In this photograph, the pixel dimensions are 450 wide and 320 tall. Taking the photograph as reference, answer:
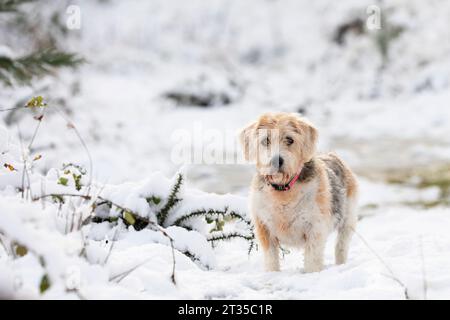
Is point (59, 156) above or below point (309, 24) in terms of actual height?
below

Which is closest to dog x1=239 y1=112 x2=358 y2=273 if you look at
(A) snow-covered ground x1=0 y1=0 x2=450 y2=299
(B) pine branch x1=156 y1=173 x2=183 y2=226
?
(A) snow-covered ground x1=0 y1=0 x2=450 y2=299

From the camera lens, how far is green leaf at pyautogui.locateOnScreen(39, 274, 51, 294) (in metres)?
2.41

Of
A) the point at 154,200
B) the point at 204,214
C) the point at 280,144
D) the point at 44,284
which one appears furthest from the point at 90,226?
the point at 280,144

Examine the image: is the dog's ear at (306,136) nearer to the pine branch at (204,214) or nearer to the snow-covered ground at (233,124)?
the snow-covered ground at (233,124)

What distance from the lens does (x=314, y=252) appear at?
3.95 metres

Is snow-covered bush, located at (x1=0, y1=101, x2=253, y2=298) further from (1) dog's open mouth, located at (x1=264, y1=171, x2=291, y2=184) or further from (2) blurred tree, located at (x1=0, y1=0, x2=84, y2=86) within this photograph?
(1) dog's open mouth, located at (x1=264, y1=171, x2=291, y2=184)

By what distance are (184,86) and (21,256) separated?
19.7 m

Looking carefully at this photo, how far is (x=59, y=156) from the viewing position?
10.4m

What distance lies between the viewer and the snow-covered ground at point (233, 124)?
9.72 feet

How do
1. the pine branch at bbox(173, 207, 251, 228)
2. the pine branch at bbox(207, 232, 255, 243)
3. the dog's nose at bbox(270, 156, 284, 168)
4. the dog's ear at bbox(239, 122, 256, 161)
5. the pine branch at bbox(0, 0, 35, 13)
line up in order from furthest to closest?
the pine branch at bbox(207, 232, 255, 243), the pine branch at bbox(173, 207, 251, 228), the dog's ear at bbox(239, 122, 256, 161), the dog's nose at bbox(270, 156, 284, 168), the pine branch at bbox(0, 0, 35, 13)

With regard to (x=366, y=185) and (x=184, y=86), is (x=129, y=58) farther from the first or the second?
(x=366, y=185)

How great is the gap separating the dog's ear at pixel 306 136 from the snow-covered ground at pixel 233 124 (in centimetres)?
93
